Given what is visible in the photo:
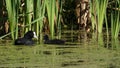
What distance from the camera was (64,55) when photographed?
7.02 metres

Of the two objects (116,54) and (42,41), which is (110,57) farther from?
(42,41)

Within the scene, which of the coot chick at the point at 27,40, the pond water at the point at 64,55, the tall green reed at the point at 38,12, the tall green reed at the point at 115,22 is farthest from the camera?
the tall green reed at the point at 115,22

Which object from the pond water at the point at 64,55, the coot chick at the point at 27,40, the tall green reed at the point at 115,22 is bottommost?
the pond water at the point at 64,55

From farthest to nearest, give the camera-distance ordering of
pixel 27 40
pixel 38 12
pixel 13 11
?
1. pixel 38 12
2. pixel 13 11
3. pixel 27 40

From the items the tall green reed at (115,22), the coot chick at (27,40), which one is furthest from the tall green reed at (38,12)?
the tall green reed at (115,22)

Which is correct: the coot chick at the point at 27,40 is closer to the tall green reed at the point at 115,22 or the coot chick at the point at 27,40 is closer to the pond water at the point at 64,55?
the pond water at the point at 64,55

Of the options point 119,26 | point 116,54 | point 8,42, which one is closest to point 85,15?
point 119,26

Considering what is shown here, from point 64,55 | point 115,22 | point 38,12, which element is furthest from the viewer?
point 115,22

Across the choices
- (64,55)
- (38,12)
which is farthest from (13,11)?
(64,55)

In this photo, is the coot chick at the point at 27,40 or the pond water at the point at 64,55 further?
the coot chick at the point at 27,40

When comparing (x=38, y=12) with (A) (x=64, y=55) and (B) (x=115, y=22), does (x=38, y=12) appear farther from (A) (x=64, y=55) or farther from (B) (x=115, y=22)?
(A) (x=64, y=55)

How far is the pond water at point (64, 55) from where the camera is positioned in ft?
20.1

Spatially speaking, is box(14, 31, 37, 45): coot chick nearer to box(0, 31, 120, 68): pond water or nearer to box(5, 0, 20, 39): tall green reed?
box(0, 31, 120, 68): pond water

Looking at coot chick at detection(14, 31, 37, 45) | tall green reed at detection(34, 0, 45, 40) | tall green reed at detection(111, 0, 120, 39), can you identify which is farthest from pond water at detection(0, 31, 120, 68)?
tall green reed at detection(34, 0, 45, 40)
